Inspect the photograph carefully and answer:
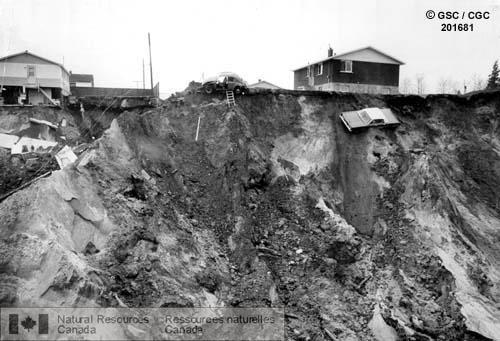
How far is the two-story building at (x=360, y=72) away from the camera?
28.7 m

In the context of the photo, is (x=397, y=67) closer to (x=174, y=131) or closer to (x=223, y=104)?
(x=223, y=104)

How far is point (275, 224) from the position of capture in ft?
47.9

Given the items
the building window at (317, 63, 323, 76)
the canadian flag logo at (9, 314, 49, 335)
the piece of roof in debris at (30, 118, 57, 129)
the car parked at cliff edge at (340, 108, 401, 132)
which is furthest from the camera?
the building window at (317, 63, 323, 76)

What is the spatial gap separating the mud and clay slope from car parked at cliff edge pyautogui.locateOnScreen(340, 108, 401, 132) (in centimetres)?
42

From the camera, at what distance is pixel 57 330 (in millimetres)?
8648

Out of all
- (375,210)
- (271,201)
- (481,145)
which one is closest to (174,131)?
(271,201)

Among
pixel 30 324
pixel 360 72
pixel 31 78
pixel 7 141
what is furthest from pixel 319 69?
pixel 30 324

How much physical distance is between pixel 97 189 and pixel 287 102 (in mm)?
9771

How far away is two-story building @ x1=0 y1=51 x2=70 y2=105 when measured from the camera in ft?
105

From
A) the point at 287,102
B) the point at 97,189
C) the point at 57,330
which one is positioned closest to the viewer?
the point at 57,330

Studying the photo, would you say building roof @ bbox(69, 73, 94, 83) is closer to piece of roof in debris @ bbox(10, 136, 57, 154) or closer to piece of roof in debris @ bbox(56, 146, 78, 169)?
piece of roof in debris @ bbox(10, 136, 57, 154)

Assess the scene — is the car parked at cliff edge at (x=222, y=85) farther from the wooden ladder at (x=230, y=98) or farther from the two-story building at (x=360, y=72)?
the two-story building at (x=360, y=72)

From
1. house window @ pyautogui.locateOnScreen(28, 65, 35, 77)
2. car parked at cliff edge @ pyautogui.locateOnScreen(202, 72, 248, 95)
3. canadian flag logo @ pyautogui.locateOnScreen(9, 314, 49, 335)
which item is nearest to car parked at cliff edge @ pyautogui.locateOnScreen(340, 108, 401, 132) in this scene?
car parked at cliff edge @ pyautogui.locateOnScreen(202, 72, 248, 95)

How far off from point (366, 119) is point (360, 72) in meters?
12.0
